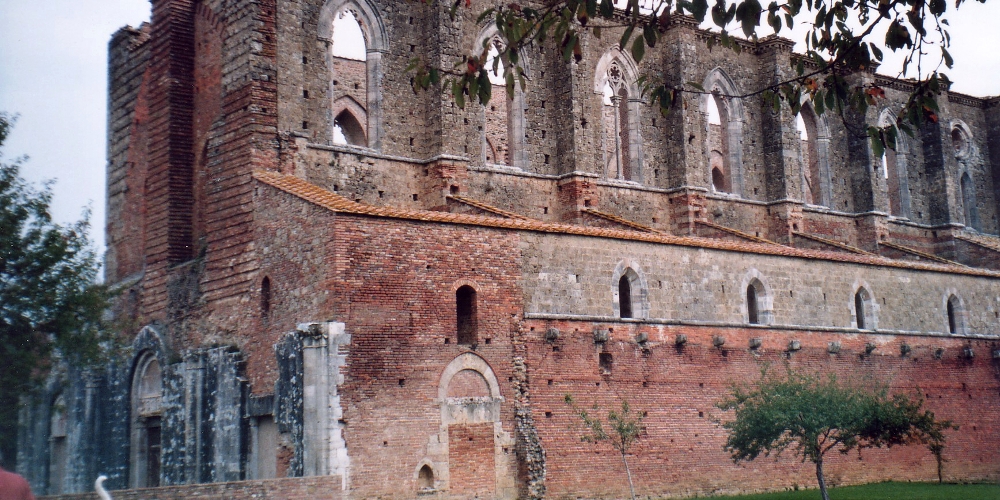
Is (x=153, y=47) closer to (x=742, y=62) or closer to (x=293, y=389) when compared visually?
(x=293, y=389)

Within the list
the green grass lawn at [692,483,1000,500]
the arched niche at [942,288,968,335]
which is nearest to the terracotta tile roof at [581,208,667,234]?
the green grass lawn at [692,483,1000,500]

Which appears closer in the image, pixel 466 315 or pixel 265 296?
pixel 466 315

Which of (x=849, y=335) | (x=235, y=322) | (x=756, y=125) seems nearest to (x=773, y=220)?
(x=756, y=125)

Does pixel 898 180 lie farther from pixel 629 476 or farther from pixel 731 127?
pixel 629 476

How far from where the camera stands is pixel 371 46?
2436 cm

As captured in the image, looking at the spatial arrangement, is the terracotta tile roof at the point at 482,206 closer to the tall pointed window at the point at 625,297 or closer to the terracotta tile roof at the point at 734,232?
the tall pointed window at the point at 625,297

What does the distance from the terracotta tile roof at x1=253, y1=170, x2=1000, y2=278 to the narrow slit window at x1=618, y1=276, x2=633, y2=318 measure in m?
0.84

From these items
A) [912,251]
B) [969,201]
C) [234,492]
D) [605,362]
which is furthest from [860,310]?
[234,492]

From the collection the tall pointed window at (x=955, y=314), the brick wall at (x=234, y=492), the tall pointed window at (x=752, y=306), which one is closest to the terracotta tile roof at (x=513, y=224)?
the tall pointed window at (x=752, y=306)

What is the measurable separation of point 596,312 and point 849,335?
23.8 ft

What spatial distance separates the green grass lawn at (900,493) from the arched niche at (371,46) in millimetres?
10034

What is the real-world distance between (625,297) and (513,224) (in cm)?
309

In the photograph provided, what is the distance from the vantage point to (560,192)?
26.4 meters

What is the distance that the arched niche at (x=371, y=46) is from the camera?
2391cm
